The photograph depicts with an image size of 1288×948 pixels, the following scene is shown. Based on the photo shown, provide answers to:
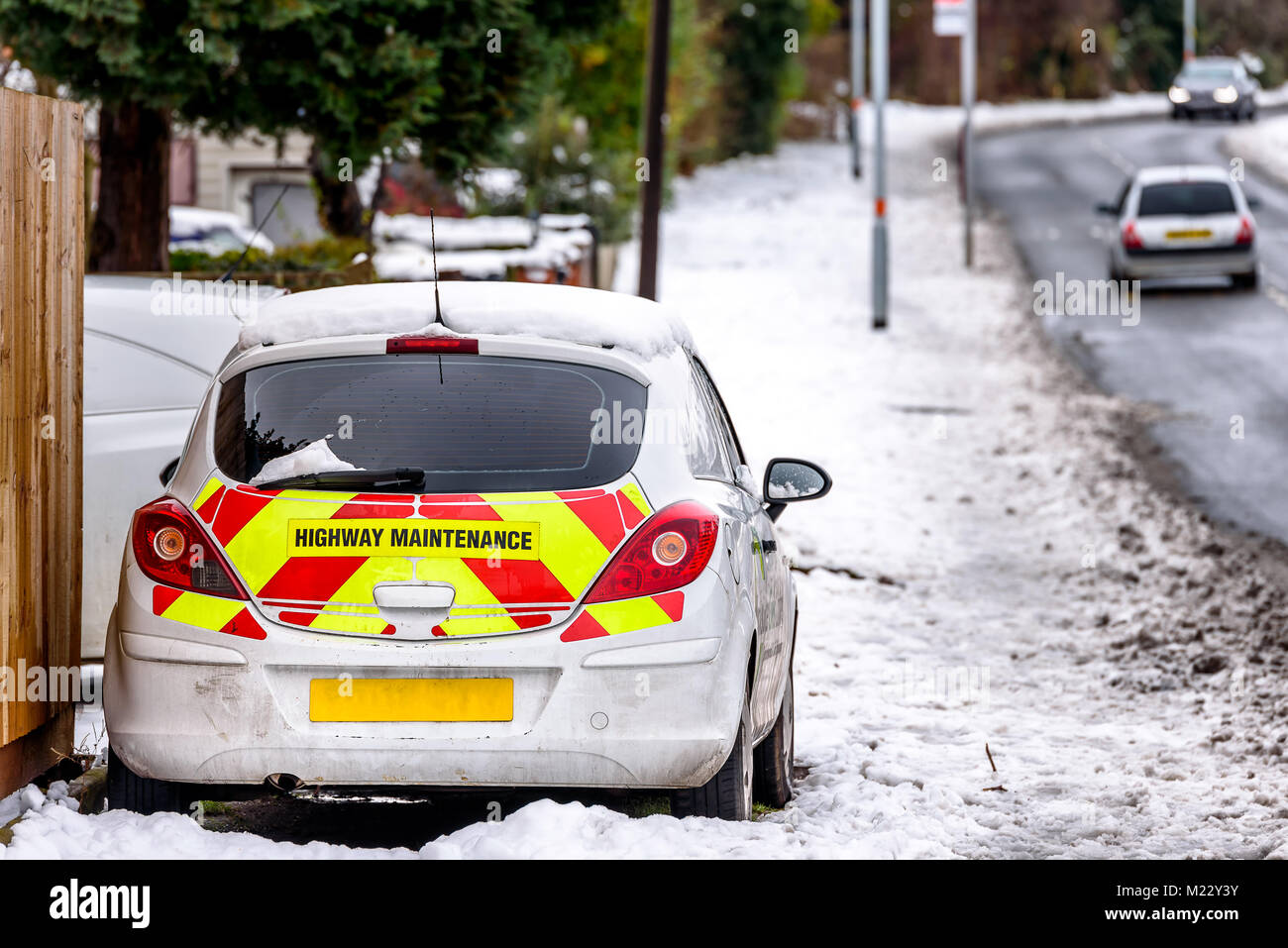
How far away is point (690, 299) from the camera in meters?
26.4

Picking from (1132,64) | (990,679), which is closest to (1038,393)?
(990,679)

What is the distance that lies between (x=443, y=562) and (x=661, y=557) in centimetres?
56

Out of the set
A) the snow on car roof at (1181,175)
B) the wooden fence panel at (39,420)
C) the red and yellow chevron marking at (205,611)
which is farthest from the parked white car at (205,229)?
the red and yellow chevron marking at (205,611)

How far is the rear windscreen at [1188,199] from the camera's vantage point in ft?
86.9

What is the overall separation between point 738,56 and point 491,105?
40.2 metres

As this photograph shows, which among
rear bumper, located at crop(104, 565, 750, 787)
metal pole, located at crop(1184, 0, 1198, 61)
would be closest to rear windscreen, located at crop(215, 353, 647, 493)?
rear bumper, located at crop(104, 565, 750, 787)

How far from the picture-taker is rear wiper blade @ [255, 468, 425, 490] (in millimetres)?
4980

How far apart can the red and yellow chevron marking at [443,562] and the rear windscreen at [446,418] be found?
71 mm

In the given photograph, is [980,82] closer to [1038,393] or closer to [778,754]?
[1038,393]

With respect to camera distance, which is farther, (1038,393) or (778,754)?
(1038,393)

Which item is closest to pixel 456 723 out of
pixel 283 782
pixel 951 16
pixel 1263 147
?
pixel 283 782

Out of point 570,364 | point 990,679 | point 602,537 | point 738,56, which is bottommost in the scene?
point 990,679

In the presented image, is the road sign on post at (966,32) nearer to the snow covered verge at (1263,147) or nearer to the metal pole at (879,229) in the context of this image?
the metal pole at (879,229)

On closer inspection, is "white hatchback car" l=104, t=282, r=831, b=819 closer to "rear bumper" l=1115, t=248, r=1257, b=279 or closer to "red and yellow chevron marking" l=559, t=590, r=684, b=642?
"red and yellow chevron marking" l=559, t=590, r=684, b=642
